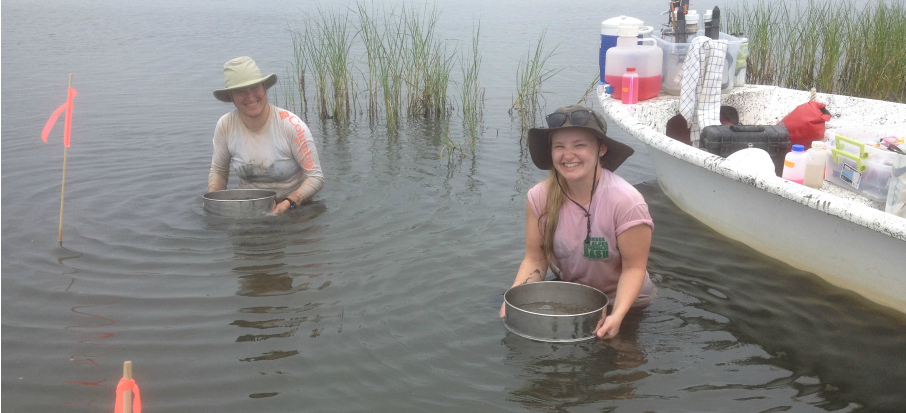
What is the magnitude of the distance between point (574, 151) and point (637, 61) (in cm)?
413

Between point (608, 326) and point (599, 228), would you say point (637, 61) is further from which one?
point (608, 326)

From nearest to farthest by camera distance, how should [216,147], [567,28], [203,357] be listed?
1. [203,357]
2. [216,147]
3. [567,28]

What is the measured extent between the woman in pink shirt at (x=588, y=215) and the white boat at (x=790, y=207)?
1.27 meters

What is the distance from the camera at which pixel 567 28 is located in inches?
874

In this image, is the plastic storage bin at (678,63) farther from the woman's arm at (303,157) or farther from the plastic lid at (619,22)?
the woman's arm at (303,157)

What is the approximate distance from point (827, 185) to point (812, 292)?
1177mm

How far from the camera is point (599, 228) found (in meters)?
3.85

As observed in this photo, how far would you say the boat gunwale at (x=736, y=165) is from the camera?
3.96 metres

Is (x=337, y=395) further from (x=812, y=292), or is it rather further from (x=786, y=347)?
(x=812, y=292)

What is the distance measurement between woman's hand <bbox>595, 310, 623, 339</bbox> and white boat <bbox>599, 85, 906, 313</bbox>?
1.45 m

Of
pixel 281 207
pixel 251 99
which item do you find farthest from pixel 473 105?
Answer: pixel 251 99

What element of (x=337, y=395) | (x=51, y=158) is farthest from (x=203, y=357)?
(x=51, y=158)

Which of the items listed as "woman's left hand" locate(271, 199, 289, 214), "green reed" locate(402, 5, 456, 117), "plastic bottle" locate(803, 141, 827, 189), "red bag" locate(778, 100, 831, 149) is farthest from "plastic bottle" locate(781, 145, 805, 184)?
"green reed" locate(402, 5, 456, 117)

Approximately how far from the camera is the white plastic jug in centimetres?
736
